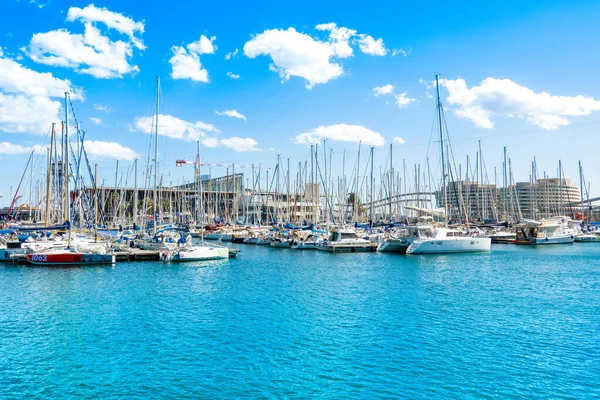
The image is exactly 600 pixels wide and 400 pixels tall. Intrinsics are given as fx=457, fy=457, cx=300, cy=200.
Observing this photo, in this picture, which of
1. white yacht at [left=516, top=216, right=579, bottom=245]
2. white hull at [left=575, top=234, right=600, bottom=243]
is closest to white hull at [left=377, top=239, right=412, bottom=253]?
white yacht at [left=516, top=216, right=579, bottom=245]

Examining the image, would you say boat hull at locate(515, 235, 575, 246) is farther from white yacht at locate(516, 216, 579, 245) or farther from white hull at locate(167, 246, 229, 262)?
white hull at locate(167, 246, 229, 262)

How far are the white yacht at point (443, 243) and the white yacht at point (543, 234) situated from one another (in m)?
24.4

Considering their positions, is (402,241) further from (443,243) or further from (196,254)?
(196,254)

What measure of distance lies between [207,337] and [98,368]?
17.8 ft

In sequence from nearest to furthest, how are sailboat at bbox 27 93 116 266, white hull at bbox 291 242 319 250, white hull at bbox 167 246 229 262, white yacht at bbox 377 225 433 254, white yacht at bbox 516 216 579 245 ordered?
sailboat at bbox 27 93 116 266
white hull at bbox 167 246 229 262
white yacht at bbox 377 225 433 254
white hull at bbox 291 242 319 250
white yacht at bbox 516 216 579 245

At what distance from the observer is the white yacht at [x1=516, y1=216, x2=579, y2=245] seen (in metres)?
80.4

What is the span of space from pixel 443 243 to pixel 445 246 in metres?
0.55

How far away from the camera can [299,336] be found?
22.4 m

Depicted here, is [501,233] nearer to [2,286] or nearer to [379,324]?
[379,324]

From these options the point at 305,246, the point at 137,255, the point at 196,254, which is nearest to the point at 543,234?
the point at 305,246

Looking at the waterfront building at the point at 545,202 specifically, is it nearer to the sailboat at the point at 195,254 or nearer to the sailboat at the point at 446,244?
the sailboat at the point at 446,244

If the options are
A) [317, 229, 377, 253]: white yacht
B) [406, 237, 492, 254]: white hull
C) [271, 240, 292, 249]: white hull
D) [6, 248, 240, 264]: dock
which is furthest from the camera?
[271, 240, 292, 249]: white hull

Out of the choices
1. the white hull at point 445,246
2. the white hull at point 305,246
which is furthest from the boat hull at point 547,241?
the white hull at point 305,246

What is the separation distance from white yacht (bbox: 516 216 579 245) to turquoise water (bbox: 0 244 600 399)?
A: 137 feet
